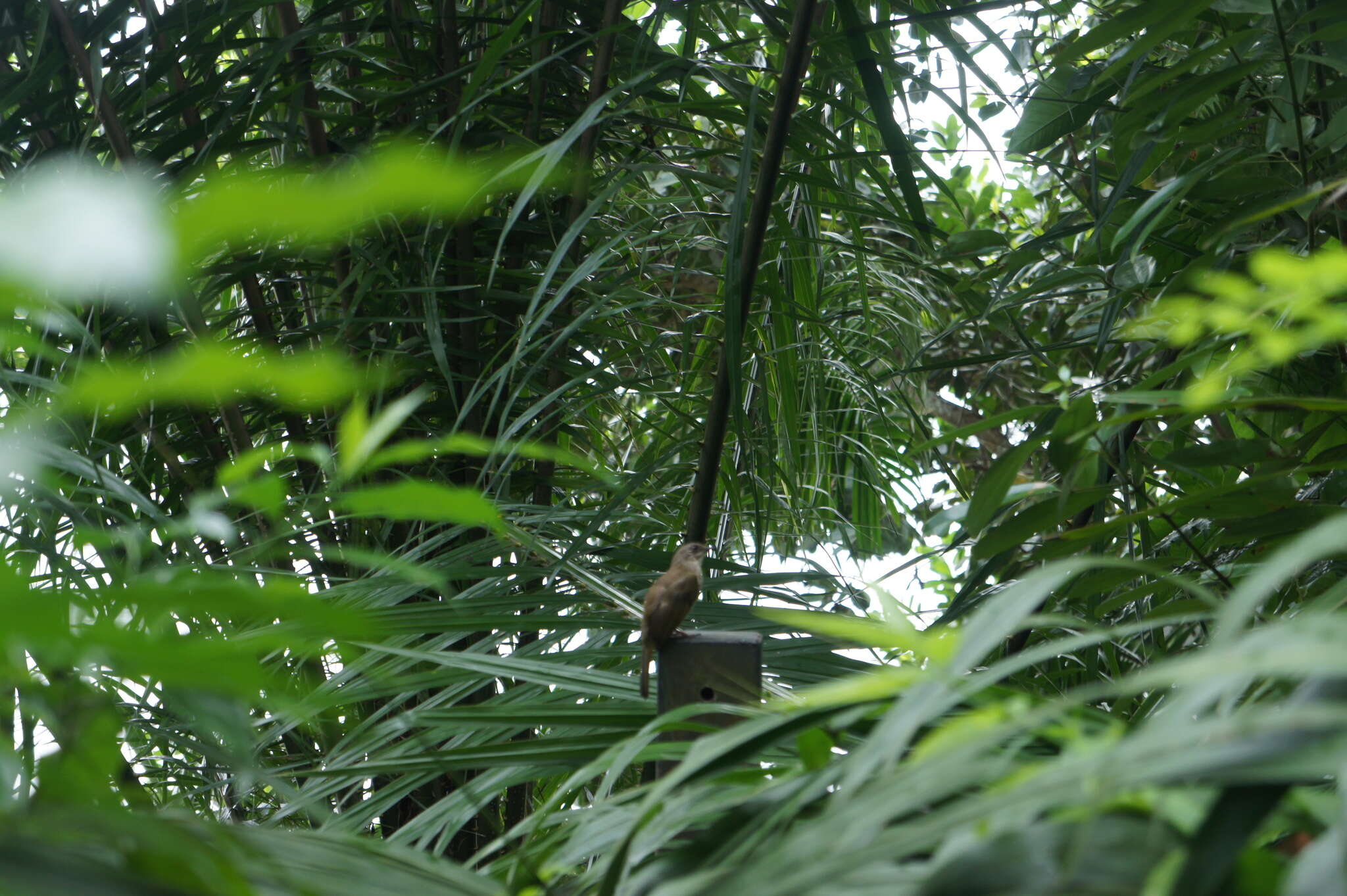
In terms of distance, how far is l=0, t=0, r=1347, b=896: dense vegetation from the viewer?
0.17 metres

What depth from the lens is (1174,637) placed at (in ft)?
2.56

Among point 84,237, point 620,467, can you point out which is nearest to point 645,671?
point 84,237

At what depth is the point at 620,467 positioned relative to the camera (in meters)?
1.27

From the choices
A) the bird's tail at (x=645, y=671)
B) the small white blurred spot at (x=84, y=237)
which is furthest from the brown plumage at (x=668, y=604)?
the small white blurred spot at (x=84, y=237)

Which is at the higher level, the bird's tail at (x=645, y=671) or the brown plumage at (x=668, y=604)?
the brown plumage at (x=668, y=604)

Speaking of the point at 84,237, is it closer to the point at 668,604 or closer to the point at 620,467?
the point at 668,604

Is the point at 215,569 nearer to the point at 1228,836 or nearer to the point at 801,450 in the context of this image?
the point at 1228,836

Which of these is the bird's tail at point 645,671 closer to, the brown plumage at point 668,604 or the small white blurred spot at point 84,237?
the brown plumage at point 668,604

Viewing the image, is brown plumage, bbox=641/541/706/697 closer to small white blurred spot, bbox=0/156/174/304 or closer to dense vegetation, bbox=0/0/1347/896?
dense vegetation, bbox=0/0/1347/896

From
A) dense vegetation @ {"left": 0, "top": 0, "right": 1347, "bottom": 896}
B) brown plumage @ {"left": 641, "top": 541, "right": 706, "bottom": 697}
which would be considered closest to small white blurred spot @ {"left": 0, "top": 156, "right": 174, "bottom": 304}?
dense vegetation @ {"left": 0, "top": 0, "right": 1347, "bottom": 896}

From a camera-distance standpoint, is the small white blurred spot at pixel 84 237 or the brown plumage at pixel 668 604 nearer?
the small white blurred spot at pixel 84 237

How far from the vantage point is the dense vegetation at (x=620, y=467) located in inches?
6.9

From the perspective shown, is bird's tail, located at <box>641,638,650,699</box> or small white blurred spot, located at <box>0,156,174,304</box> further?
bird's tail, located at <box>641,638,650,699</box>

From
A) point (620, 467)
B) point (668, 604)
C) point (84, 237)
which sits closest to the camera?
point (84, 237)
